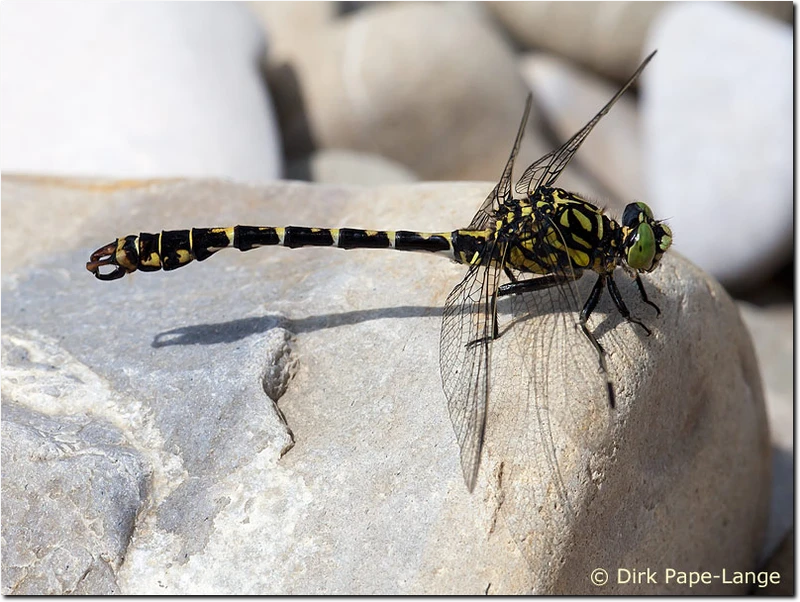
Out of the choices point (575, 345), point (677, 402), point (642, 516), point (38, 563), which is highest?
point (575, 345)

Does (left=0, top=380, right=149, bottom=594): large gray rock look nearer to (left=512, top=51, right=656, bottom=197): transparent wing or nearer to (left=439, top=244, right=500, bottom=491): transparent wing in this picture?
(left=439, top=244, right=500, bottom=491): transparent wing

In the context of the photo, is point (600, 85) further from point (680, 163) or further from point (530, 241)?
point (530, 241)

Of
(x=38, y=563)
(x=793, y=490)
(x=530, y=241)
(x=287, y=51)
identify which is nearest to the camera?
(x=38, y=563)

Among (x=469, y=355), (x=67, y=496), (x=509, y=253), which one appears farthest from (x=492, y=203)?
(x=67, y=496)

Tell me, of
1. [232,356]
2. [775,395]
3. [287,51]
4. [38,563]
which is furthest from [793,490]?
[287,51]

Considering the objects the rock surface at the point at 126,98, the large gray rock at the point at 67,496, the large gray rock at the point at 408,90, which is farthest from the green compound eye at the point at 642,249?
the large gray rock at the point at 408,90

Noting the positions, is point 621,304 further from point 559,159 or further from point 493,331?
point 559,159

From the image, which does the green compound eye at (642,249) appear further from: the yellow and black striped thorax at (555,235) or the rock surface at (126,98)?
the rock surface at (126,98)
